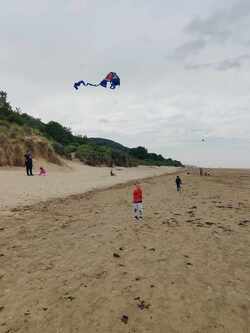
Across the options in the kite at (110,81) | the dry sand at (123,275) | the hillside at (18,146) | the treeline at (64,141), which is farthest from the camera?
the treeline at (64,141)

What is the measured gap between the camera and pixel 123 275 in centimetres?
702

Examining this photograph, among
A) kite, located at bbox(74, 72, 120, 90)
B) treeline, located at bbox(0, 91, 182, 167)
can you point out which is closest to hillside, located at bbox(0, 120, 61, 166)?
treeline, located at bbox(0, 91, 182, 167)

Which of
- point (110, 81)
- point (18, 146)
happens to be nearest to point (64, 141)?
point (18, 146)

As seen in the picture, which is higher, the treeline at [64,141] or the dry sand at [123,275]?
the treeline at [64,141]

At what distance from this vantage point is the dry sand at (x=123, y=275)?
5.30 meters

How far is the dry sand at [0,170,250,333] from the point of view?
5.30 meters

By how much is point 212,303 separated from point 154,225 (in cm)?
622

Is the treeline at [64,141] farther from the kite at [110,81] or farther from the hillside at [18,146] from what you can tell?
the kite at [110,81]

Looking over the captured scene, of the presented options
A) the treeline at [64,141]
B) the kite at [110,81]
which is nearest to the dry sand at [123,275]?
the kite at [110,81]

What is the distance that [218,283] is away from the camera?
666 cm

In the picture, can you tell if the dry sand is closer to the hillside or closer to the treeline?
the hillside

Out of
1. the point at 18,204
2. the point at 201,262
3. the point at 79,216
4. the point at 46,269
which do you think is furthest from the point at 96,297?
the point at 18,204

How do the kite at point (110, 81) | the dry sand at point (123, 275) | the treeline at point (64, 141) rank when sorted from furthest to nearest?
the treeline at point (64, 141) < the kite at point (110, 81) < the dry sand at point (123, 275)

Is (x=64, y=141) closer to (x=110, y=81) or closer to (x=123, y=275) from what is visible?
(x=110, y=81)
